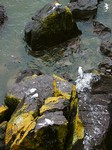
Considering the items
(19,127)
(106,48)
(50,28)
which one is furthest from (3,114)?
(106,48)

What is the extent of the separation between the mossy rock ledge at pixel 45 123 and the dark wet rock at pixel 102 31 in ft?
19.6

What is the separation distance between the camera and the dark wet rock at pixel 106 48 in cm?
1691

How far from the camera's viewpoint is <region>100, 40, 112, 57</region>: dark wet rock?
16.9 metres

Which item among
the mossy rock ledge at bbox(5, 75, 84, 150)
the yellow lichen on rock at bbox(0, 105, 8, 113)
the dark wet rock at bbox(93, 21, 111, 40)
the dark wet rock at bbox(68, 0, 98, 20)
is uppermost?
the mossy rock ledge at bbox(5, 75, 84, 150)

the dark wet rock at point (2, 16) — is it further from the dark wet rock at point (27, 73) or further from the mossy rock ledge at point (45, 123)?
the mossy rock ledge at point (45, 123)

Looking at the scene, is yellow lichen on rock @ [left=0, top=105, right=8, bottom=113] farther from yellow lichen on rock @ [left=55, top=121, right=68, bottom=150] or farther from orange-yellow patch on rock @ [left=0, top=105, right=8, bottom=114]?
yellow lichen on rock @ [left=55, top=121, right=68, bottom=150]

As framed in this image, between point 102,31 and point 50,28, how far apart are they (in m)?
2.85

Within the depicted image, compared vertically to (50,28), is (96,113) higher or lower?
higher

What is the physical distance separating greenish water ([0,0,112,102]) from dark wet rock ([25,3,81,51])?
1.88 feet

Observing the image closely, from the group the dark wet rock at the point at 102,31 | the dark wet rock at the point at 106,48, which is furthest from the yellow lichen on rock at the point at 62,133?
the dark wet rock at the point at 102,31

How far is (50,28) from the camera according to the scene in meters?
17.7

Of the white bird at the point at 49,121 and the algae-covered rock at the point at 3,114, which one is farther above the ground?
the white bird at the point at 49,121

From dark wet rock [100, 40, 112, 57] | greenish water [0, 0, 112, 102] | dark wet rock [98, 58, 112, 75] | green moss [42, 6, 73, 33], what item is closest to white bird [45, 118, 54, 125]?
greenish water [0, 0, 112, 102]

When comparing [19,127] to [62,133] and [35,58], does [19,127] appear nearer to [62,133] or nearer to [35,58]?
[62,133]
